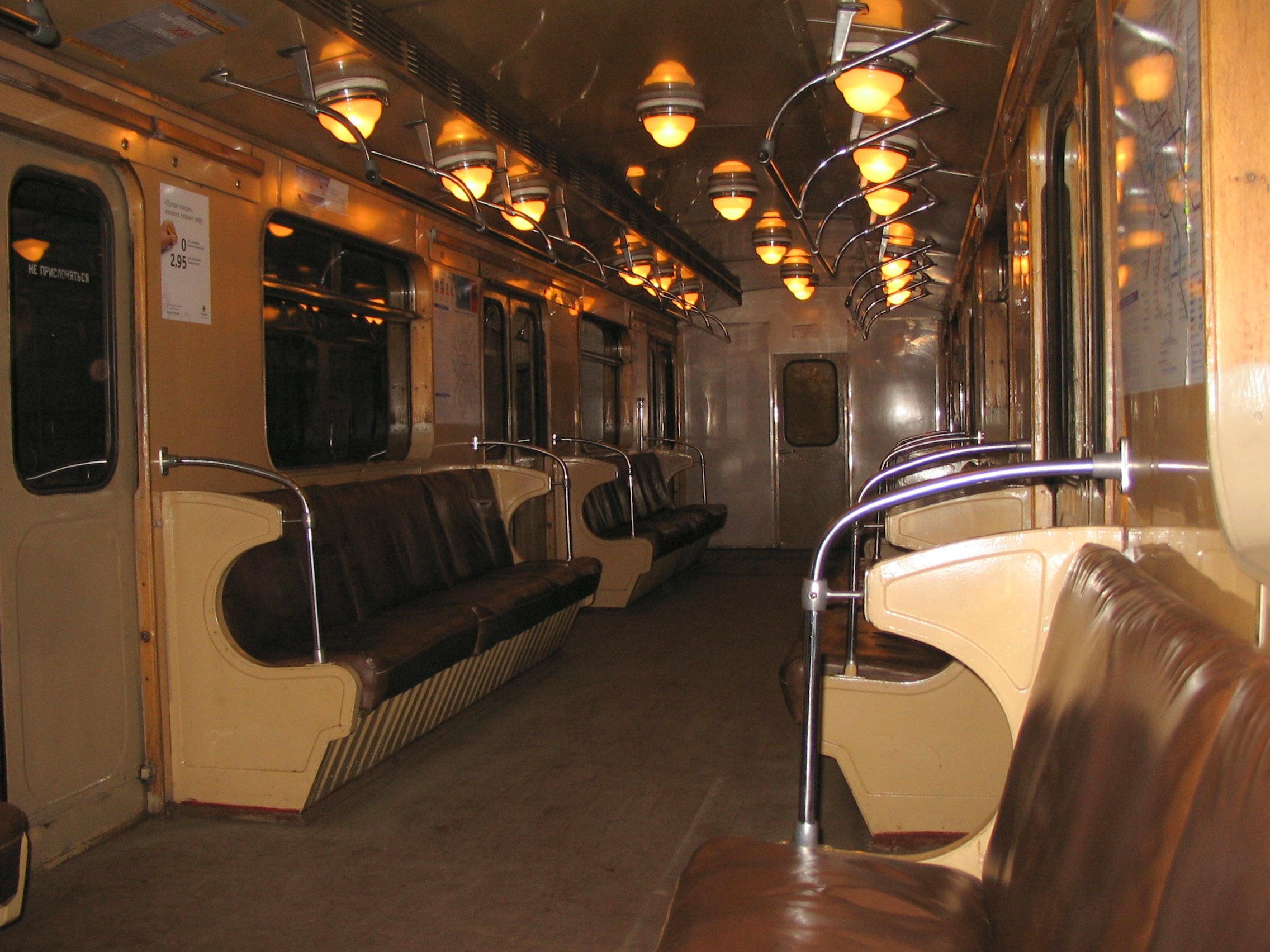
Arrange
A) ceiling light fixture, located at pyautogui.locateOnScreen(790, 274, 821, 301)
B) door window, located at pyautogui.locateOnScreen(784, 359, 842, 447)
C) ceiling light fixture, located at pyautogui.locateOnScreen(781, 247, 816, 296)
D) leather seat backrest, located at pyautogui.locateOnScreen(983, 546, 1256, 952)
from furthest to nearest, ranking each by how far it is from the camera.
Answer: door window, located at pyautogui.locateOnScreen(784, 359, 842, 447)
ceiling light fixture, located at pyautogui.locateOnScreen(790, 274, 821, 301)
ceiling light fixture, located at pyautogui.locateOnScreen(781, 247, 816, 296)
leather seat backrest, located at pyautogui.locateOnScreen(983, 546, 1256, 952)

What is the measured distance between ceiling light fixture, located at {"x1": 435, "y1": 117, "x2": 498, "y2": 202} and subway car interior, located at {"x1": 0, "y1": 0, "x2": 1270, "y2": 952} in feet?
0.08

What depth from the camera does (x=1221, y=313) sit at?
3.54 ft

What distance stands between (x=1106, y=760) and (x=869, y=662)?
5.53 ft

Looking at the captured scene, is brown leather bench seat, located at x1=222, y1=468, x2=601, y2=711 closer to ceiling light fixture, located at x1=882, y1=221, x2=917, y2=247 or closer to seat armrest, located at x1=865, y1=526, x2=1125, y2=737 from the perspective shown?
seat armrest, located at x1=865, y1=526, x2=1125, y2=737

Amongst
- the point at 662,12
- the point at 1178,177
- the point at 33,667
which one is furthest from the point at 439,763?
→ the point at 1178,177

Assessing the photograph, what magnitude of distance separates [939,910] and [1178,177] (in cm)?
107

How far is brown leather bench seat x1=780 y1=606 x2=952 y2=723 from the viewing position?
2.81 m

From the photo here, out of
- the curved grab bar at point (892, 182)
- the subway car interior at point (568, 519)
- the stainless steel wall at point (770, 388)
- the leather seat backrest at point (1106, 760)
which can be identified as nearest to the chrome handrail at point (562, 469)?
the subway car interior at point (568, 519)

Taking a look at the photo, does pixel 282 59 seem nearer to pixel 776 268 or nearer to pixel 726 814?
pixel 726 814

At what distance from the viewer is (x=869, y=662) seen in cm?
286

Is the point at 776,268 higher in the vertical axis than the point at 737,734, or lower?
higher

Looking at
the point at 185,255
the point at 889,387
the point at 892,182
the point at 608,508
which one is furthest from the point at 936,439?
the point at 889,387

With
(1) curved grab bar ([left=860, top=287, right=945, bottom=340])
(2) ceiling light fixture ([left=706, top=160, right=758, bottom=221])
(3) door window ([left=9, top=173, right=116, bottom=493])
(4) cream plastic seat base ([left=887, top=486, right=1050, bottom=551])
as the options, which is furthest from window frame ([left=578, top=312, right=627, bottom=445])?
(3) door window ([left=9, top=173, right=116, bottom=493])

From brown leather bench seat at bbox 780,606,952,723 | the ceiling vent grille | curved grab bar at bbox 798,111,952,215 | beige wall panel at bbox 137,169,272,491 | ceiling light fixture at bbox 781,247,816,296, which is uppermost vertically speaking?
ceiling light fixture at bbox 781,247,816,296
